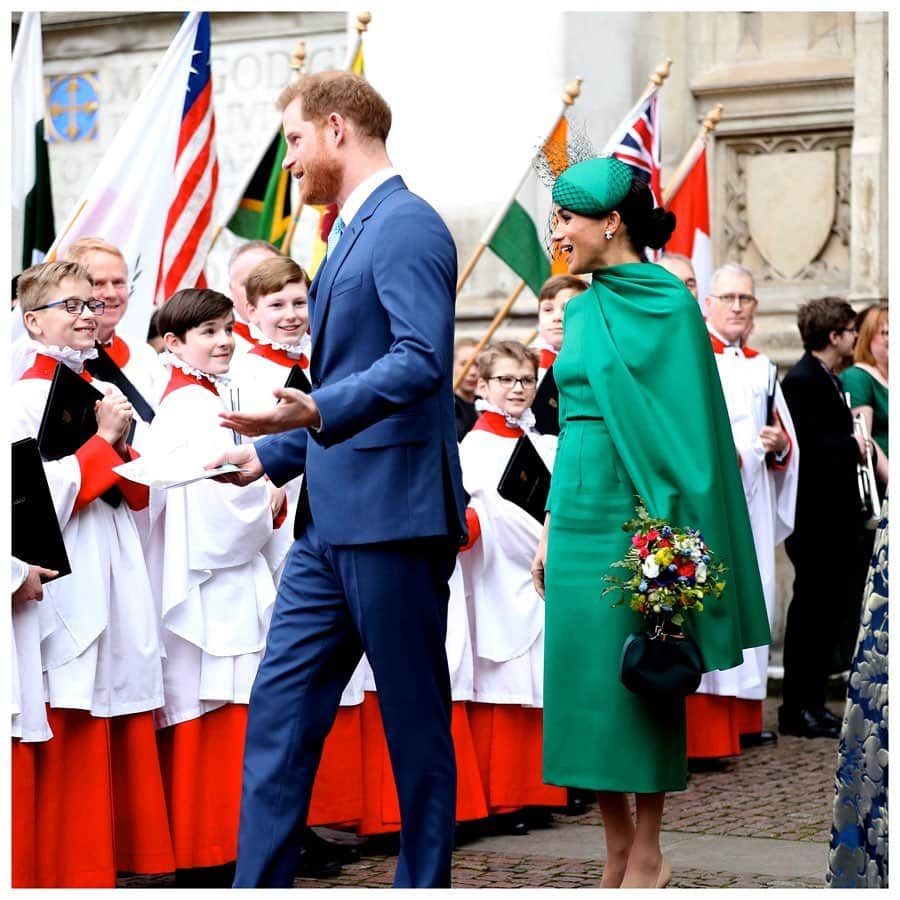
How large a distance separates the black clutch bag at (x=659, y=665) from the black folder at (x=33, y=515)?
5.39ft

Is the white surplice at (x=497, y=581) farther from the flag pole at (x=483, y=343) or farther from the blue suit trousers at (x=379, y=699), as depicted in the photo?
the blue suit trousers at (x=379, y=699)

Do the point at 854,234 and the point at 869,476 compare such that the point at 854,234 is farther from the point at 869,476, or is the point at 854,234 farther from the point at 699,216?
the point at 869,476

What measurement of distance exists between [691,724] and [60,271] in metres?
3.87

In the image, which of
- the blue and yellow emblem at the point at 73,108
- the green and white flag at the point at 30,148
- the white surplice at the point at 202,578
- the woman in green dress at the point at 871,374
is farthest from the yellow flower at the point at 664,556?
the blue and yellow emblem at the point at 73,108

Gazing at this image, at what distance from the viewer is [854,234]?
1071 cm

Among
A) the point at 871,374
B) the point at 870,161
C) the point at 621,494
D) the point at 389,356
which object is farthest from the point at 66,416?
the point at 870,161

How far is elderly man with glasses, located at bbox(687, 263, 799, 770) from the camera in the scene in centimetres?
856

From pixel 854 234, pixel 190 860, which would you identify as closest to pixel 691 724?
pixel 190 860

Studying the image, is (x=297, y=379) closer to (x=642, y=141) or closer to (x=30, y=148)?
(x=30, y=148)

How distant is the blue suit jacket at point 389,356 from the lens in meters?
4.27

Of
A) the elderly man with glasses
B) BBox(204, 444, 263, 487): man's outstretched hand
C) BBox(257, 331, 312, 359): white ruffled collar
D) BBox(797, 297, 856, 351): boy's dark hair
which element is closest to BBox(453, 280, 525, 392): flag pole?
the elderly man with glasses

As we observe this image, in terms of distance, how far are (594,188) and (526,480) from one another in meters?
1.86

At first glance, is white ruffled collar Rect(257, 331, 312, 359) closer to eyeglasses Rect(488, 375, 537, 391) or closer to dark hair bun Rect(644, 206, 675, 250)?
eyeglasses Rect(488, 375, 537, 391)

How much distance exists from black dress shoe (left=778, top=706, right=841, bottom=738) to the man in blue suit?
4733 millimetres
